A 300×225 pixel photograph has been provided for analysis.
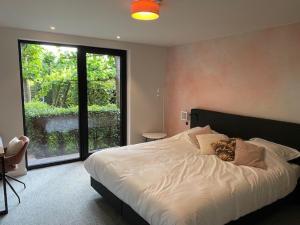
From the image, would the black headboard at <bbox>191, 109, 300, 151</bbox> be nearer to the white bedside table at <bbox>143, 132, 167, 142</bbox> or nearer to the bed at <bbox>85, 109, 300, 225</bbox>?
the bed at <bbox>85, 109, 300, 225</bbox>

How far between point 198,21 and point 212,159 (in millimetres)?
1799

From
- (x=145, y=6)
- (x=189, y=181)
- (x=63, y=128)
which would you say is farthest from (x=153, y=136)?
(x=145, y=6)

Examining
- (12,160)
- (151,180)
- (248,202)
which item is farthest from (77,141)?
(248,202)

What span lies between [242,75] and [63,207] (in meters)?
3.20

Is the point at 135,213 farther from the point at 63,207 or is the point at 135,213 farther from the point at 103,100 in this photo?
the point at 103,100

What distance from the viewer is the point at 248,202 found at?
229cm

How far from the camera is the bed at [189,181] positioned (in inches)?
79.0

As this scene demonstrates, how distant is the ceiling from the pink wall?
23cm

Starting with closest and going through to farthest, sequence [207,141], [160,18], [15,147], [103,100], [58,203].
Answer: [160,18] → [58,203] → [15,147] → [207,141] → [103,100]

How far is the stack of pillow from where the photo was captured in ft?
9.29

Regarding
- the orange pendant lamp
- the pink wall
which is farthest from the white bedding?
the orange pendant lamp

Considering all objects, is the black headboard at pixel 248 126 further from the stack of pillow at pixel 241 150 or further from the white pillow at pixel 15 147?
the white pillow at pixel 15 147

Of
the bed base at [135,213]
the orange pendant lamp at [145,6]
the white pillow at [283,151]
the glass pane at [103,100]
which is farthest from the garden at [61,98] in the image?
the white pillow at [283,151]

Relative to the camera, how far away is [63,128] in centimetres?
440
